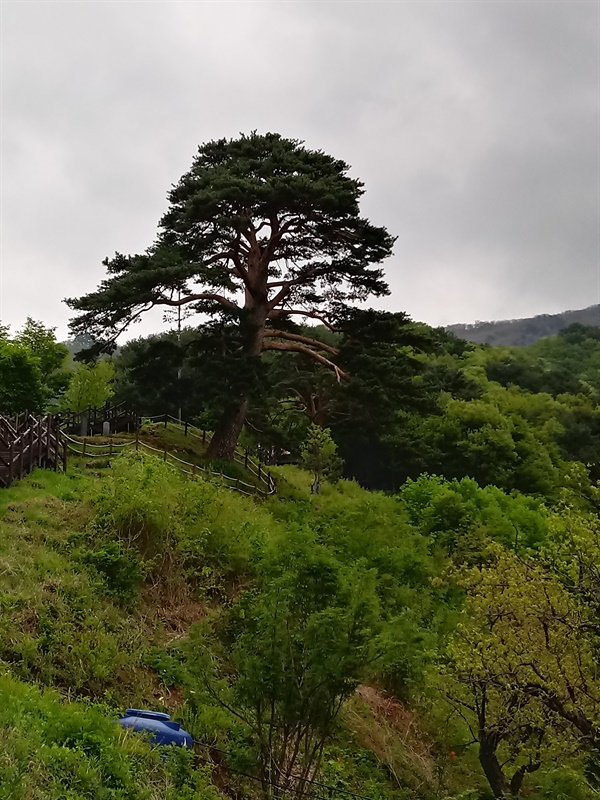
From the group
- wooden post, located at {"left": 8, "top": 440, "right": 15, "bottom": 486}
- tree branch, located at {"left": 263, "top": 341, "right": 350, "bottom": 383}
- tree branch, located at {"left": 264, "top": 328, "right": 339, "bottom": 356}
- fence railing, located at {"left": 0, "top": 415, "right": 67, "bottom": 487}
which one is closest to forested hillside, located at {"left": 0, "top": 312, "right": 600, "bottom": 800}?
wooden post, located at {"left": 8, "top": 440, "right": 15, "bottom": 486}

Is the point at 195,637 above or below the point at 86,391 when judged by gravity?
below

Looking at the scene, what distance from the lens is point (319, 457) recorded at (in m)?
24.6

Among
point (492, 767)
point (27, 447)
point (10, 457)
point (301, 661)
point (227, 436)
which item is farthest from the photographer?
point (227, 436)

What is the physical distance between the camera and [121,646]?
29.5 feet

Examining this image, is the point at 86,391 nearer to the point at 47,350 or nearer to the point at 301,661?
the point at 47,350

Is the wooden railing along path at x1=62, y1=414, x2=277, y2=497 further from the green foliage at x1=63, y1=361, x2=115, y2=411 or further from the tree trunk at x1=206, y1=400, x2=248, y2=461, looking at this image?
the green foliage at x1=63, y1=361, x2=115, y2=411

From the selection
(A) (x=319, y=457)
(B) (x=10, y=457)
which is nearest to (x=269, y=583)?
(B) (x=10, y=457)

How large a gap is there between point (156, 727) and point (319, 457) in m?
18.0

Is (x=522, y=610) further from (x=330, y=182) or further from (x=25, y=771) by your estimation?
(x=330, y=182)

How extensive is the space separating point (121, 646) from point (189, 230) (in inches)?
623

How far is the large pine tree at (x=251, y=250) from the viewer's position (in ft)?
63.1

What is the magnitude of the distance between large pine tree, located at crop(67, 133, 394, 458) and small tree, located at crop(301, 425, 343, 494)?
3057 millimetres

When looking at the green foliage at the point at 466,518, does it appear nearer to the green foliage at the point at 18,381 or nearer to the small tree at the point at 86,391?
the green foliage at the point at 18,381

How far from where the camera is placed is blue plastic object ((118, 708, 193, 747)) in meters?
6.64
